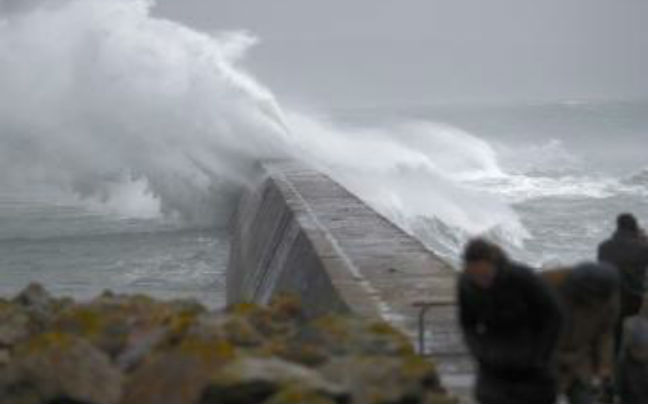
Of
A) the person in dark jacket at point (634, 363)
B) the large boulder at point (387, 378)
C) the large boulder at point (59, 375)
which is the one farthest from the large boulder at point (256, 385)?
the person in dark jacket at point (634, 363)

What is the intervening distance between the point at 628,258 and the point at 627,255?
2 cm

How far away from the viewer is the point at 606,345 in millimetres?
4855

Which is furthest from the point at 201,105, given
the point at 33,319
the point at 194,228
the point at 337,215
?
the point at 33,319

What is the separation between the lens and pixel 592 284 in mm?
4625

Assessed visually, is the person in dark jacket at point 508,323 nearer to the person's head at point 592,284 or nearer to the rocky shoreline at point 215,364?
the person's head at point 592,284

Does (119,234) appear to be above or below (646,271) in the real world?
below

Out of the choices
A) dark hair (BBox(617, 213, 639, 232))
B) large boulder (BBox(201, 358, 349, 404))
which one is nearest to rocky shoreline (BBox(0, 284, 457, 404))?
large boulder (BBox(201, 358, 349, 404))

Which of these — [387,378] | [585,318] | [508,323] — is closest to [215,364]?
[387,378]

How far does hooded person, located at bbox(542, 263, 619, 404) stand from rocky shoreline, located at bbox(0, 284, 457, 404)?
0.66m

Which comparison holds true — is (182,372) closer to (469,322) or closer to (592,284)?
(469,322)

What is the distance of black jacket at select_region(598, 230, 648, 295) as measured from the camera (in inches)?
248

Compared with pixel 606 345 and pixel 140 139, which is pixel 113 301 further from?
pixel 140 139

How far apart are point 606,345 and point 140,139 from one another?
25742 mm

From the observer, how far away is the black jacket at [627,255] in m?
6.31
